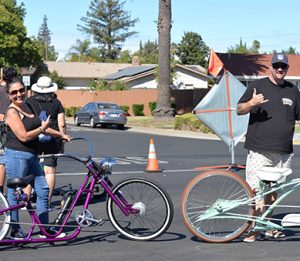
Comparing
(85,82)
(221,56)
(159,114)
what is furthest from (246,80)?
(85,82)

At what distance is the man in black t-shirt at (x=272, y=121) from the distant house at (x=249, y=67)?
3698 centimetres

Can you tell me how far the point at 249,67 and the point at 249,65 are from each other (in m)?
0.39

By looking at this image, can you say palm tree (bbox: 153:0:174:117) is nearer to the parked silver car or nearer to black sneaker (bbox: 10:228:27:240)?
the parked silver car


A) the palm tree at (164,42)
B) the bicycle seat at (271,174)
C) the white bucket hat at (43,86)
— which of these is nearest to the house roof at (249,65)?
the palm tree at (164,42)

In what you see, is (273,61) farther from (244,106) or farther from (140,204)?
(140,204)

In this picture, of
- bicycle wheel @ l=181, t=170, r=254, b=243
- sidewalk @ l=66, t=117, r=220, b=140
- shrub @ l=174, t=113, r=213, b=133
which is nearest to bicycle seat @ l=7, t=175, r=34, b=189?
bicycle wheel @ l=181, t=170, r=254, b=243

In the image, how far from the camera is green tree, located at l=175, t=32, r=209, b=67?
81.9m

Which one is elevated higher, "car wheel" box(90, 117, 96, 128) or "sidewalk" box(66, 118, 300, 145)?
"car wheel" box(90, 117, 96, 128)

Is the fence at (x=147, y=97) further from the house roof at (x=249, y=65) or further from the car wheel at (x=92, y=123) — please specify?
the car wheel at (x=92, y=123)

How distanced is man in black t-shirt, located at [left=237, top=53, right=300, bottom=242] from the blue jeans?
2226 mm

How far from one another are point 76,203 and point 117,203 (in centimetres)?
44

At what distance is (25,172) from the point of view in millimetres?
6695

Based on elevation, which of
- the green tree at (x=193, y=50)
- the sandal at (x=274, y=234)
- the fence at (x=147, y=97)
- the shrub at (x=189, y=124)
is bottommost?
the sandal at (x=274, y=234)

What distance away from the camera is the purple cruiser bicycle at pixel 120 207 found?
6.66m
